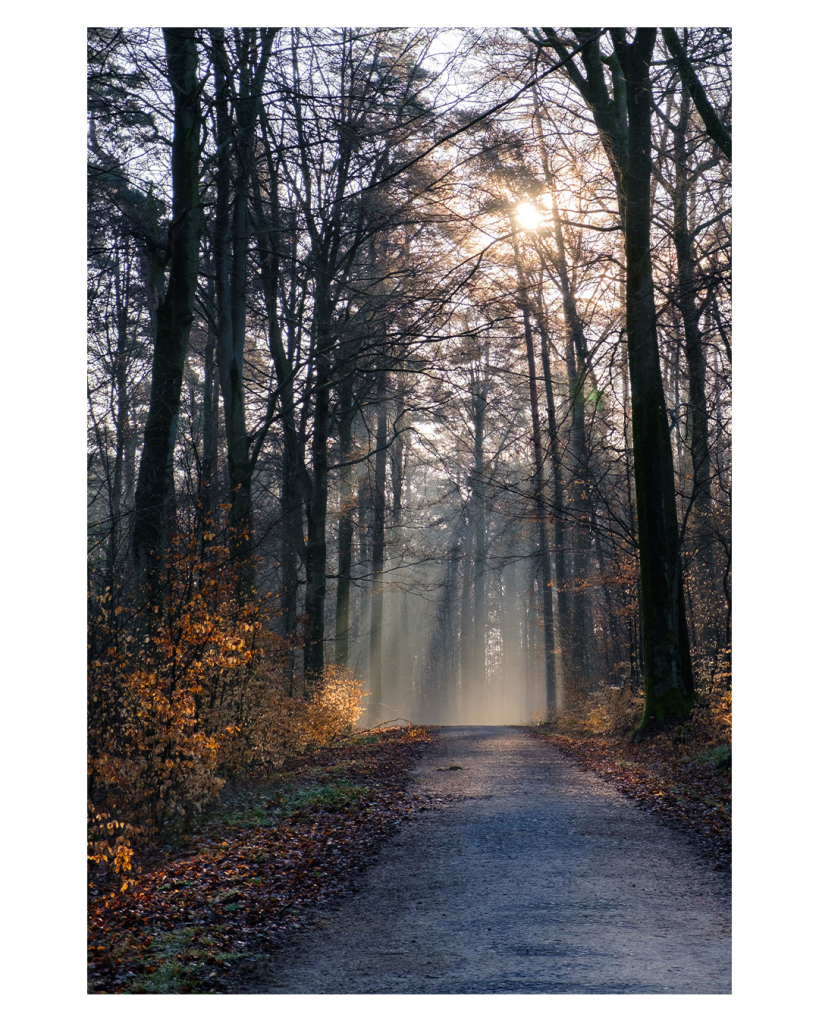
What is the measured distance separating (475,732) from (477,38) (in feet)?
44.9

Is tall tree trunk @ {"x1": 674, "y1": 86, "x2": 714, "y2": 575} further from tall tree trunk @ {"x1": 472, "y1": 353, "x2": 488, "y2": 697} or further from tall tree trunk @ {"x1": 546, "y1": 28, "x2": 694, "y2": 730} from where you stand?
tall tree trunk @ {"x1": 472, "y1": 353, "x2": 488, "y2": 697}

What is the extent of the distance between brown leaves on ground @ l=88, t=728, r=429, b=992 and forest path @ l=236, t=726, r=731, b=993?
194mm

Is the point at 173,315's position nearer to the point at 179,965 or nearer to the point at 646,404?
the point at 646,404

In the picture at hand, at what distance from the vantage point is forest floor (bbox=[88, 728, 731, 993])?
334 centimetres

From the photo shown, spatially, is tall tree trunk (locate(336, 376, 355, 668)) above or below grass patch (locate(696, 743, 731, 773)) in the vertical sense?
above

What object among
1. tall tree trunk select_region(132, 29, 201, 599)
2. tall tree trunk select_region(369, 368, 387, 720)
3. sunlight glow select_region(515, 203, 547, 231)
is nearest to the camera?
tall tree trunk select_region(132, 29, 201, 599)

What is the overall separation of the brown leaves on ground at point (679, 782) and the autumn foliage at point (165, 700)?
3396 millimetres

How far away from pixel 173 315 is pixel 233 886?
17.4 feet

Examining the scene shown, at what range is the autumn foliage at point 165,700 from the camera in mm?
4719

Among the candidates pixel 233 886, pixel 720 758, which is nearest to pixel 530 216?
pixel 720 758

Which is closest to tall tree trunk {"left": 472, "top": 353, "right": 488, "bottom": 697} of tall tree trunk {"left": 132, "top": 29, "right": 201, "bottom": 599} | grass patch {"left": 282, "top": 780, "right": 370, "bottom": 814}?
tall tree trunk {"left": 132, "top": 29, "right": 201, "bottom": 599}

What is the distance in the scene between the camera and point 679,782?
6.81 meters

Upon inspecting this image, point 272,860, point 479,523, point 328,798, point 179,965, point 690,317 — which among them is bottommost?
point 328,798
